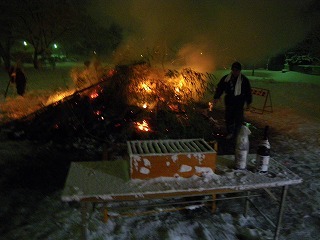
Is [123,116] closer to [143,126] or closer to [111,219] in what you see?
[143,126]

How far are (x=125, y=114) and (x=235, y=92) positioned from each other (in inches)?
94.6

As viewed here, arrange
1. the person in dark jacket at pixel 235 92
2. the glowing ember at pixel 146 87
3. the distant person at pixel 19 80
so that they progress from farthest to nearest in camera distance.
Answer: the distant person at pixel 19 80 → the glowing ember at pixel 146 87 → the person in dark jacket at pixel 235 92

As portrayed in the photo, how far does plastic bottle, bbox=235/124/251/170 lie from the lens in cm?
247

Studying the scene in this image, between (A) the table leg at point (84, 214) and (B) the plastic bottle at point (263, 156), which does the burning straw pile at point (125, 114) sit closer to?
(B) the plastic bottle at point (263, 156)

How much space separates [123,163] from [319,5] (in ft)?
64.3

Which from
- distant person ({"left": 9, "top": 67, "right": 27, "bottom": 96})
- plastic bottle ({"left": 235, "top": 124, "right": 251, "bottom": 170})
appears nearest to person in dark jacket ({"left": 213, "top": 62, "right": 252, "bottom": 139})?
plastic bottle ({"left": 235, "top": 124, "right": 251, "bottom": 170})

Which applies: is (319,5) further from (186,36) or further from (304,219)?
(304,219)

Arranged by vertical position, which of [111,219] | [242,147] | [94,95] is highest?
[242,147]

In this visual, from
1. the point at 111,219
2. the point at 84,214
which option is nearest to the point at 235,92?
the point at 111,219

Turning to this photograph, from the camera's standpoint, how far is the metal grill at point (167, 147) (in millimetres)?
2357

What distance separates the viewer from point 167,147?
2494mm

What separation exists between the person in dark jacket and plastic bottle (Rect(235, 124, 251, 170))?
3141mm

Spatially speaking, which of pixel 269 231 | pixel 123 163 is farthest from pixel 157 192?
pixel 269 231

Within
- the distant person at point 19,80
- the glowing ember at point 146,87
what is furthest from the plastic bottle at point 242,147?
the distant person at point 19,80
